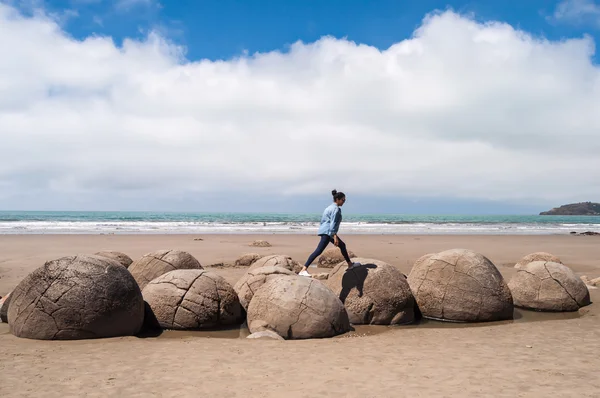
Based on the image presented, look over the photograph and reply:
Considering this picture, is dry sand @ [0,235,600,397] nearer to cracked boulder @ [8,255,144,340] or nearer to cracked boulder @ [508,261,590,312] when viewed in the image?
cracked boulder @ [8,255,144,340]

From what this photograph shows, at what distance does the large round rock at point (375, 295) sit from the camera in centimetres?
809

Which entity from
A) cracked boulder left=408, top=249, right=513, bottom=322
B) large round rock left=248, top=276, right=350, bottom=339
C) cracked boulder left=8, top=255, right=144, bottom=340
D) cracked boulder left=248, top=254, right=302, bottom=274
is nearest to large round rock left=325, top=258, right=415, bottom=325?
cracked boulder left=408, top=249, right=513, bottom=322

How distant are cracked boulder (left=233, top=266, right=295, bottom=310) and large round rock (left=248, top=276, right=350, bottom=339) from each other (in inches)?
39.5

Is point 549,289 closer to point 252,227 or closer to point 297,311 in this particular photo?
point 297,311

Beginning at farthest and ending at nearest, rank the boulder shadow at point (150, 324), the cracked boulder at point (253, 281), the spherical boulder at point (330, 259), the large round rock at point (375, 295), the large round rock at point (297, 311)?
the spherical boulder at point (330, 259), the cracked boulder at point (253, 281), the large round rock at point (375, 295), the boulder shadow at point (150, 324), the large round rock at point (297, 311)

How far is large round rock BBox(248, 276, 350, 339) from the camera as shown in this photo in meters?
7.01

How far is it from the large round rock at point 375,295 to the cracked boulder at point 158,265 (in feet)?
10.6

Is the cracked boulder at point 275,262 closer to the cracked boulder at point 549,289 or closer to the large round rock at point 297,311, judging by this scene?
the large round rock at point 297,311

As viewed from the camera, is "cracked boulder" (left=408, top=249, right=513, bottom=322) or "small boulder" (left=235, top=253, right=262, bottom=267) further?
"small boulder" (left=235, top=253, right=262, bottom=267)

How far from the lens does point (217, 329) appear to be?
7715 mm

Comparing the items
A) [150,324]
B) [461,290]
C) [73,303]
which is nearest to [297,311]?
[150,324]

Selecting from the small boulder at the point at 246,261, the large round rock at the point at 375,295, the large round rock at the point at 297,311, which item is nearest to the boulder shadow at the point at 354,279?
the large round rock at the point at 375,295

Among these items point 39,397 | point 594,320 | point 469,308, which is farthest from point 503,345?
point 39,397

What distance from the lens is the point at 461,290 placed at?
8.45 metres
